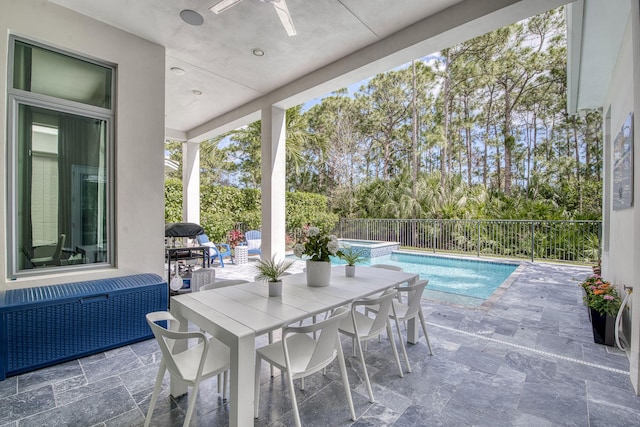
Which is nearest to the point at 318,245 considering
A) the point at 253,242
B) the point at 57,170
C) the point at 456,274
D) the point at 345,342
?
the point at 345,342

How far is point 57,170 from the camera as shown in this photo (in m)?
3.08

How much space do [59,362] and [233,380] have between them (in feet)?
6.89

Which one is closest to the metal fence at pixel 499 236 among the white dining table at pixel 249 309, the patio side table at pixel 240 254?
the patio side table at pixel 240 254

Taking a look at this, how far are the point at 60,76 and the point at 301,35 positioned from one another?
2.63 m

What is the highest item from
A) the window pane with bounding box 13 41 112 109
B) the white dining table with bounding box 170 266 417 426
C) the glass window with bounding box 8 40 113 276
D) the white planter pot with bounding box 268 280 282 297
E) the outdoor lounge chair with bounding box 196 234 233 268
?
the window pane with bounding box 13 41 112 109

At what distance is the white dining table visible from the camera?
1.54m

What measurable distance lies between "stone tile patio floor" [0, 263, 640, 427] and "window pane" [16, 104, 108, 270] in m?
1.17

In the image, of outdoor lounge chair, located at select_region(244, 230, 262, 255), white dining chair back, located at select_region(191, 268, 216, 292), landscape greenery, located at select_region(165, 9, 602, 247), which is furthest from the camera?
landscape greenery, located at select_region(165, 9, 602, 247)

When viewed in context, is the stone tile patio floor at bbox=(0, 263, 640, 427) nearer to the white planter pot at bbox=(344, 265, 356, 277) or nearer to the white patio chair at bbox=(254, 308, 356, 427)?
the white patio chair at bbox=(254, 308, 356, 427)

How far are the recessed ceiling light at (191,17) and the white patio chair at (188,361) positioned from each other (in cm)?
310

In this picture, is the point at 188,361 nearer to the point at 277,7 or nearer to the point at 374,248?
the point at 277,7

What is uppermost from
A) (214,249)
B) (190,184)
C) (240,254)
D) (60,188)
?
(190,184)

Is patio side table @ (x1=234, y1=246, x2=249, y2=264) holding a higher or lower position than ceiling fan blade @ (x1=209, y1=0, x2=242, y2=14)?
lower

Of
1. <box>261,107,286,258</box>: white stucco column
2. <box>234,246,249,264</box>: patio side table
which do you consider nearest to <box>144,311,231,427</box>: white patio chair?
<box>261,107,286,258</box>: white stucco column
